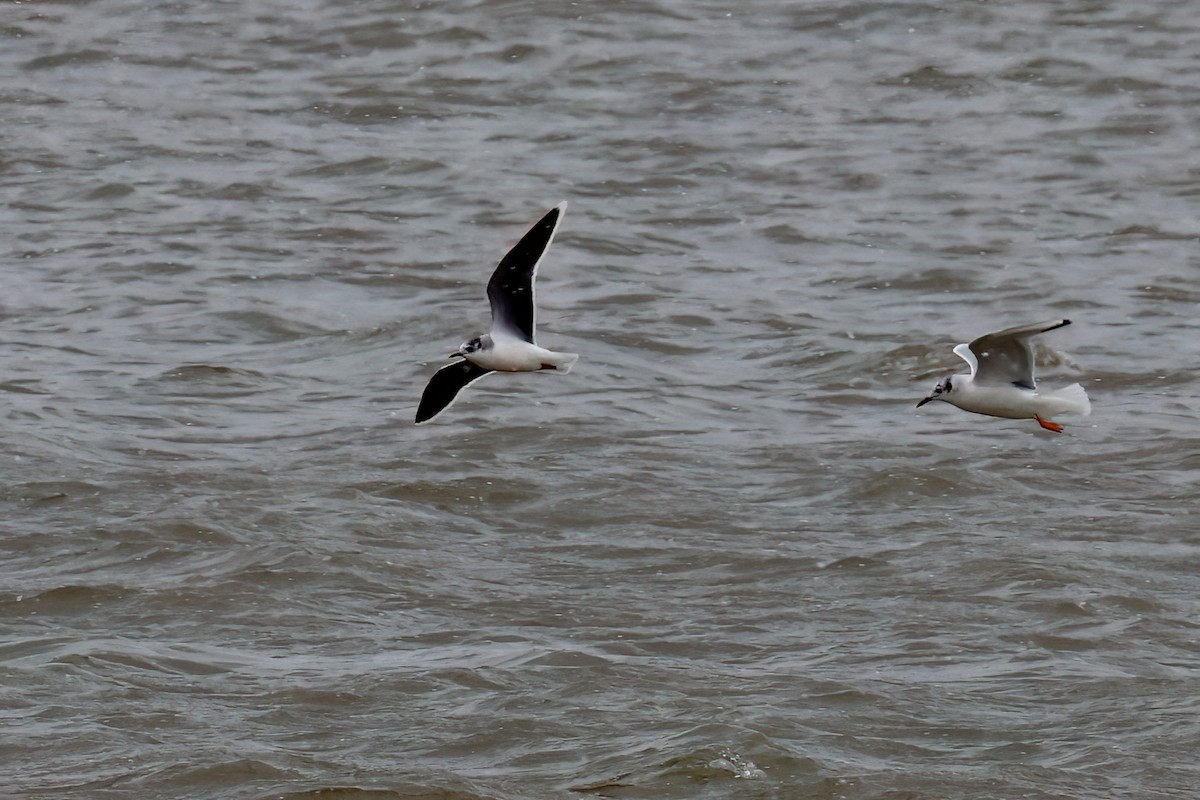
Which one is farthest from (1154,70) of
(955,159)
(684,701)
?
(684,701)

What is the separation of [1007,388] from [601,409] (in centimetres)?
514

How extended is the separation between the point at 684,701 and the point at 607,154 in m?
11.4

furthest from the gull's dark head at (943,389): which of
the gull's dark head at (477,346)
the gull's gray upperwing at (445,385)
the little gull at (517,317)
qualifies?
the gull's gray upperwing at (445,385)

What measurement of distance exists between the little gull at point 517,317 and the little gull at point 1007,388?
78.4 inches

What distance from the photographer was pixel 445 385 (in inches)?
456

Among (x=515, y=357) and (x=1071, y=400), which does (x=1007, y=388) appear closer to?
(x=1071, y=400)

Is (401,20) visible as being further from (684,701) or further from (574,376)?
(684,701)

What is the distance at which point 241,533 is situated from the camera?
43.1 feet

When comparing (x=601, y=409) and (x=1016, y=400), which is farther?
(x=601, y=409)

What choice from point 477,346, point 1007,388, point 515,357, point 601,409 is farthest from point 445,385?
point 601,409

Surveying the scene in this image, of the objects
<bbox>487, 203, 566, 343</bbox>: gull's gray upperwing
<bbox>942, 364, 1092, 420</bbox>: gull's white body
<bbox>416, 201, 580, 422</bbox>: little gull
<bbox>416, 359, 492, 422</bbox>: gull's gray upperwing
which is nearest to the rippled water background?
<bbox>416, 359, 492, 422</bbox>: gull's gray upperwing

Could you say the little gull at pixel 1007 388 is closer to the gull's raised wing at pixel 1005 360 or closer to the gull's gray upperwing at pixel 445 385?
the gull's raised wing at pixel 1005 360

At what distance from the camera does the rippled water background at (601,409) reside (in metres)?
10.4

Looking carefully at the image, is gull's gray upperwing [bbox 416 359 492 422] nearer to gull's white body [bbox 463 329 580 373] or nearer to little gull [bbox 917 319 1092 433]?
gull's white body [bbox 463 329 580 373]
